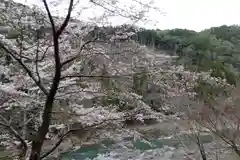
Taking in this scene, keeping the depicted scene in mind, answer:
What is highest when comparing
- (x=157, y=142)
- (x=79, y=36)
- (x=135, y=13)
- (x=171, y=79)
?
(x=135, y=13)

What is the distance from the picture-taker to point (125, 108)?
13.0 ft

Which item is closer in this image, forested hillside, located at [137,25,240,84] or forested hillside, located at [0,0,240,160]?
forested hillside, located at [0,0,240,160]

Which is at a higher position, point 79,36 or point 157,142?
point 79,36

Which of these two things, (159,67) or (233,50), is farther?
(233,50)

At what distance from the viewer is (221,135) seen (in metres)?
10.2

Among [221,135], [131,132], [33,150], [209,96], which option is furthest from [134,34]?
[209,96]

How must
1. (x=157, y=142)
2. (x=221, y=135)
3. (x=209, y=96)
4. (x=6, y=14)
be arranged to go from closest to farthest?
(x=6, y=14)
(x=221, y=135)
(x=209, y=96)
(x=157, y=142)

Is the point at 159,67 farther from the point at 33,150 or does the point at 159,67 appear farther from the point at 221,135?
the point at 221,135

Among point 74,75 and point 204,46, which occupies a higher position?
point 74,75

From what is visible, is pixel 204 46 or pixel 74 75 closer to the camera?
pixel 74 75

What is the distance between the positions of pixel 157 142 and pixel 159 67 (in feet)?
49.5

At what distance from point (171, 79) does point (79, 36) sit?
0.92m

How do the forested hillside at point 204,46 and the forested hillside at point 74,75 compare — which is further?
the forested hillside at point 204,46

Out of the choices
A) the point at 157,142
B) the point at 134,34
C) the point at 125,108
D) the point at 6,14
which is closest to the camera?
the point at 6,14
